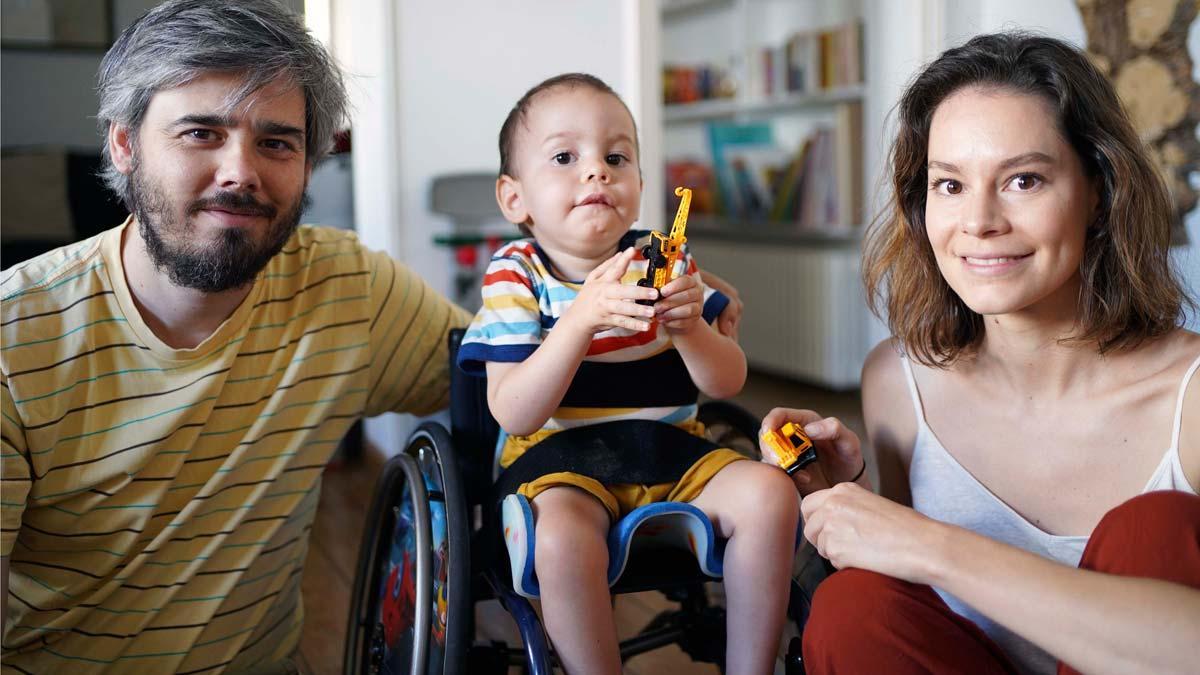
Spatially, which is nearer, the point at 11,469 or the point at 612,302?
the point at 612,302

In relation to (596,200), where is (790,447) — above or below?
below

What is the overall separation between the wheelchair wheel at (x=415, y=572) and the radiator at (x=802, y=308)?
2.90 metres

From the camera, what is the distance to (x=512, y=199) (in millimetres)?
1527

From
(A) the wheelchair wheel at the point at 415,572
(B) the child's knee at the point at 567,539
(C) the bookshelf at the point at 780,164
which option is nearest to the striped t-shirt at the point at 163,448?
(A) the wheelchair wheel at the point at 415,572

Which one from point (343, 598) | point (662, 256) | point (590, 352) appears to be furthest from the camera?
point (343, 598)

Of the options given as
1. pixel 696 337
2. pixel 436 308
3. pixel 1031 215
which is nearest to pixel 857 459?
pixel 696 337

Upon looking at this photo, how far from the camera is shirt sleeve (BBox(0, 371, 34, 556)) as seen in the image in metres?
1.31

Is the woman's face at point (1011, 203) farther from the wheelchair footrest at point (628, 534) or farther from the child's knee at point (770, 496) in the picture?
the wheelchair footrest at point (628, 534)

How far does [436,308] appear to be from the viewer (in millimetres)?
1744

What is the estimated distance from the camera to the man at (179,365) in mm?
1383

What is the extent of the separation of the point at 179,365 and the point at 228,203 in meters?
0.24

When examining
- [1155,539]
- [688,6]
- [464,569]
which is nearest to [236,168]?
[464,569]

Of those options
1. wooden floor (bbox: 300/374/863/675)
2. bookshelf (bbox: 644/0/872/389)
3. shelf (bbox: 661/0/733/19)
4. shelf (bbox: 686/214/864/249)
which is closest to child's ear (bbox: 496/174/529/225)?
wooden floor (bbox: 300/374/863/675)

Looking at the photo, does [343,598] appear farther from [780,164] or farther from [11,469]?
[780,164]
